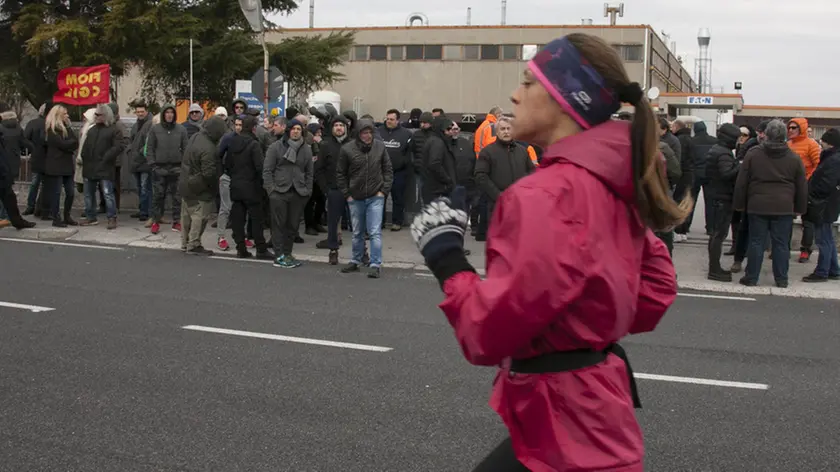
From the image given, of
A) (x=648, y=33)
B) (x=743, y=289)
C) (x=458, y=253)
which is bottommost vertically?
(x=743, y=289)

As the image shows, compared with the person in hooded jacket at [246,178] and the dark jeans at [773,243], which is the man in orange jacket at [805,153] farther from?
the person in hooded jacket at [246,178]

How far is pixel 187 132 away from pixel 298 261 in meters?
3.85

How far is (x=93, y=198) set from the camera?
1562 cm

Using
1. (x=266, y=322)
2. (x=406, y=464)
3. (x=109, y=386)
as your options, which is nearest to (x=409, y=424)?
(x=406, y=464)

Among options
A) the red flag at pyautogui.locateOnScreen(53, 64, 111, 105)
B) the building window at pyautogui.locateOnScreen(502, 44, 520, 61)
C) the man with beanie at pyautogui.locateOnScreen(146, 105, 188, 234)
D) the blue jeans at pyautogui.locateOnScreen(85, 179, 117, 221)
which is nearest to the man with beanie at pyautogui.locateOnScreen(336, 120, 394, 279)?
the man with beanie at pyautogui.locateOnScreen(146, 105, 188, 234)

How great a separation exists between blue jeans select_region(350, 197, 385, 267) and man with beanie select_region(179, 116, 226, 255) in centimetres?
224

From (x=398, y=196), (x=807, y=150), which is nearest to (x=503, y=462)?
(x=807, y=150)

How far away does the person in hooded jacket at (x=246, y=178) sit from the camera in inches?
497

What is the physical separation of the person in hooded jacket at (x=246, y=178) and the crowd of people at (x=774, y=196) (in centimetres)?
522

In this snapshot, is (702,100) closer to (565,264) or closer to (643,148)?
(643,148)

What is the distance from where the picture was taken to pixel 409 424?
18.5 ft

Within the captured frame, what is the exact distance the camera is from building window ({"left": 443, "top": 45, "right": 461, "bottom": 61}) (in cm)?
5847

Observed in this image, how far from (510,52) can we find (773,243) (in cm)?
4739

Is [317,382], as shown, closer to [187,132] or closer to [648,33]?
[187,132]
